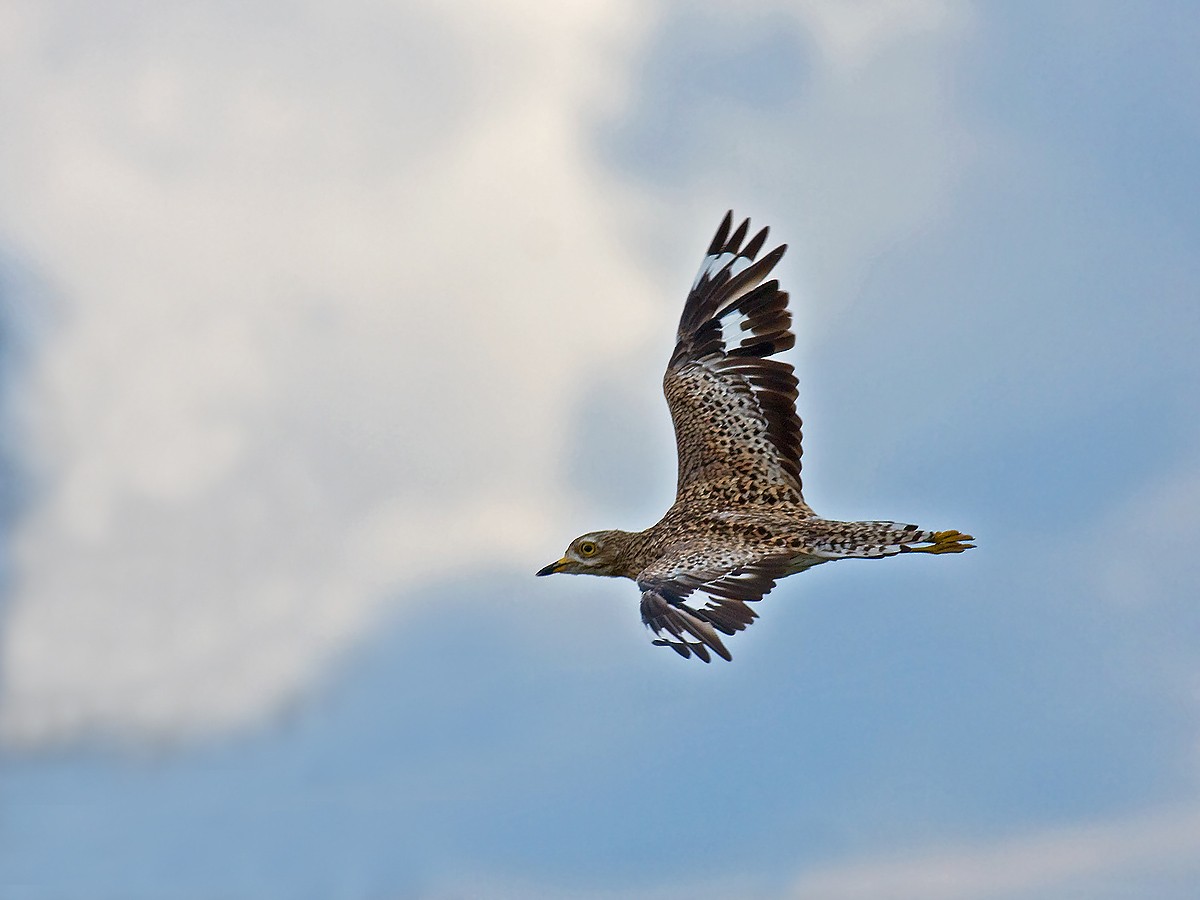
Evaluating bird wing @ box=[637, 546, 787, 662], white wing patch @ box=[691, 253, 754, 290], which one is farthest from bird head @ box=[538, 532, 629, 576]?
white wing patch @ box=[691, 253, 754, 290]

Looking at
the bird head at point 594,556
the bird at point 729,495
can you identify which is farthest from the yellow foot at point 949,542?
the bird head at point 594,556

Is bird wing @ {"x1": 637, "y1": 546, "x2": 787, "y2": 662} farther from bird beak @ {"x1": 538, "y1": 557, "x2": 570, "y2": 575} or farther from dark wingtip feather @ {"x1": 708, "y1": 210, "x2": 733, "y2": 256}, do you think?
dark wingtip feather @ {"x1": 708, "y1": 210, "x2": 733, "y2": 256}

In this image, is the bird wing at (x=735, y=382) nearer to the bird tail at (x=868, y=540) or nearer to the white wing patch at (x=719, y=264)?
the white wing patch at (x=719, y=264)

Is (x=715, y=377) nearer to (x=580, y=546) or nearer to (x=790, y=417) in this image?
(x=790, y=417)

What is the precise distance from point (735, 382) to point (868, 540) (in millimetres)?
5223

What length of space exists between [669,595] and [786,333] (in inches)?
292

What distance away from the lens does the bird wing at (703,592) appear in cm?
1728

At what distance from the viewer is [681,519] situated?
22734 mm

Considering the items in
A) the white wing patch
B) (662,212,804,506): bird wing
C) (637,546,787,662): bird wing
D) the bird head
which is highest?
the white wing patch

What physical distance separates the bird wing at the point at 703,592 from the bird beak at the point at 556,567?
3.46m

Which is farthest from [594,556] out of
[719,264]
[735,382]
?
[719,264]

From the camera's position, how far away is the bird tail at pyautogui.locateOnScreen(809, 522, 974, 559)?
798 inches

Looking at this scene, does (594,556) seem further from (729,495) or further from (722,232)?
(722,232)

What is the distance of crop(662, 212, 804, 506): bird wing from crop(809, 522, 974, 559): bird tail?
7.58ft
